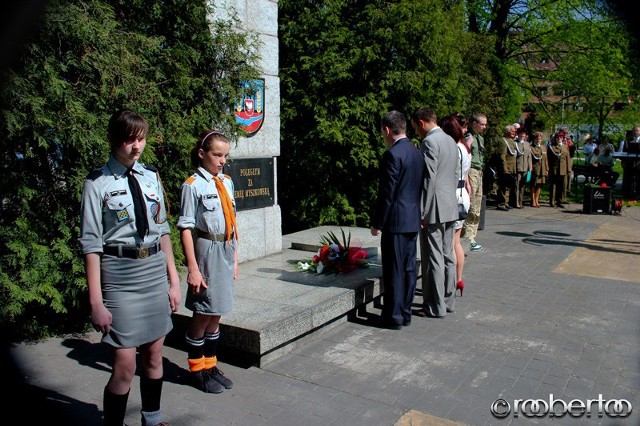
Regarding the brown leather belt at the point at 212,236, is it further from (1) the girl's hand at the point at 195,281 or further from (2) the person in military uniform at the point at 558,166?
(2) the person in military uniform at the point at 558,166

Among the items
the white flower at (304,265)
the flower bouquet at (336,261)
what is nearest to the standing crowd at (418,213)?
the flower bouquet at (336,261)

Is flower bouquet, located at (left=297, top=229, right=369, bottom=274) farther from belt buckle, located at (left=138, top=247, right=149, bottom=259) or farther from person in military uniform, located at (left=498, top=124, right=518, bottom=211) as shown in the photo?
person in military uniform, located at (left=498, top=124, right=518, bottom=211)

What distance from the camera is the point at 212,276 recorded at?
14.0ft

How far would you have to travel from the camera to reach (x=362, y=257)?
23.3ft

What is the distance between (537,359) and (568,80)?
62.7 feet

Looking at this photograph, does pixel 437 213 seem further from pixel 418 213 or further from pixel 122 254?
pixel 122 254

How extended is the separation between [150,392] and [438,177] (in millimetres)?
3604

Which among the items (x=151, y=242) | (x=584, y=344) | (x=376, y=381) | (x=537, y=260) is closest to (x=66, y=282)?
(x=151, y=242)

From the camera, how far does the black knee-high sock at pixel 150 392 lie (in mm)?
3643

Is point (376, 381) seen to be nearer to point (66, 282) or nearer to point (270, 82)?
point (66, 282)

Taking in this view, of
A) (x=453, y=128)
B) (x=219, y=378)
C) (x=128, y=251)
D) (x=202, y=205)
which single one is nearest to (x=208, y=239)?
(x=202, y=205)

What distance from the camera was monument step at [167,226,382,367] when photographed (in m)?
4.93

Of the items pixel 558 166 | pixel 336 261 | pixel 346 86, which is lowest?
pixel 336 261

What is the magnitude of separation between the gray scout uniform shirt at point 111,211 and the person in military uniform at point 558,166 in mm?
14473
